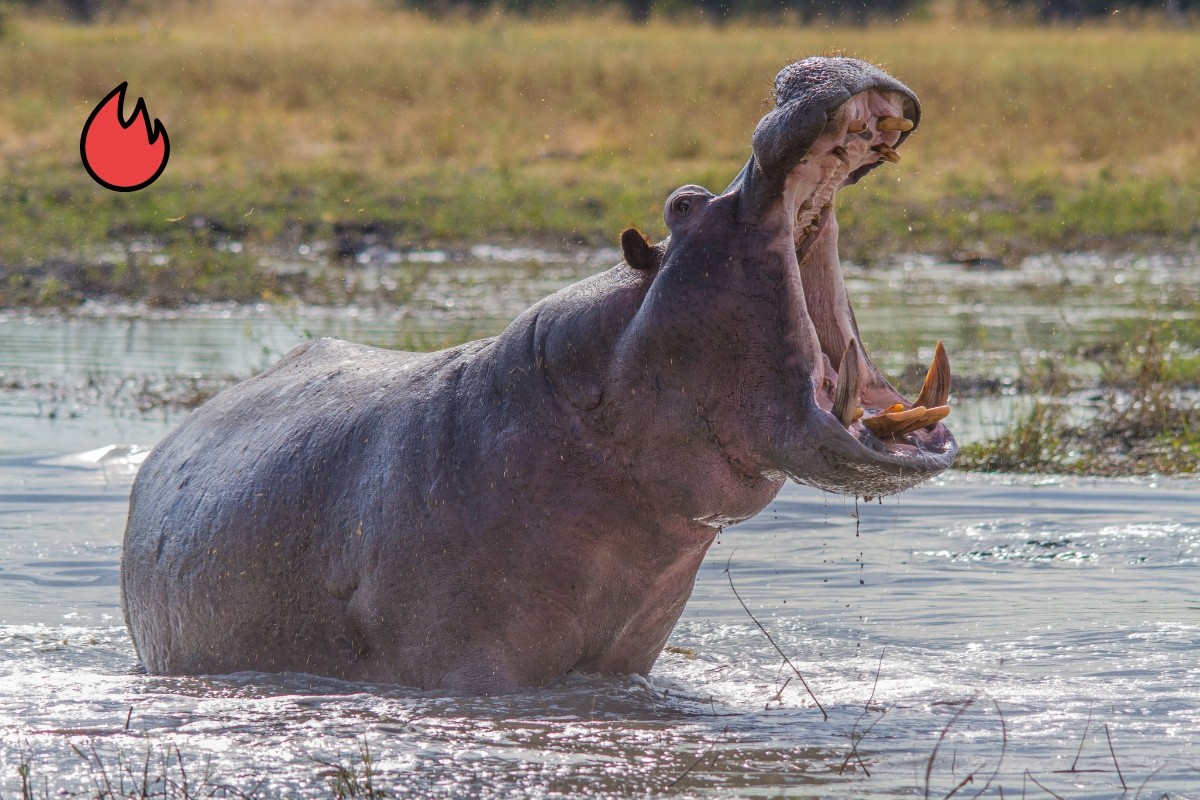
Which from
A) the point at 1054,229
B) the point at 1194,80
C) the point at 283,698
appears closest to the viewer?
the point at 283,698

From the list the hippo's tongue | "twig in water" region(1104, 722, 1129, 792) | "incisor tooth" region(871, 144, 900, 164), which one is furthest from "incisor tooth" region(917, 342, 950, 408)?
"twig in water" region(1104, 722, 1129, 792)

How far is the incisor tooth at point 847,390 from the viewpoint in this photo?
336 cm

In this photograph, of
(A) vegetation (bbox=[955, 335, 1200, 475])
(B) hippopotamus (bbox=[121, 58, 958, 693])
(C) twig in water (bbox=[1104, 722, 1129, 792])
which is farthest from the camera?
(A) vegetation (bbox=[955, 335, 1200, 475])

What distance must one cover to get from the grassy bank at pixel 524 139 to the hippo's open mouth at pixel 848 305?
10.7m

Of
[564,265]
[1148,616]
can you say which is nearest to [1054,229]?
[564,265]

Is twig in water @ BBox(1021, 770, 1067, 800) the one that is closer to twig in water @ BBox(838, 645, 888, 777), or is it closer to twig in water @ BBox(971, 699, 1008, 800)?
twig in water @ BBox(971, 699, 1008, 800)

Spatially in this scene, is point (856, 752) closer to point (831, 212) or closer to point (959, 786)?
point (959, 786)

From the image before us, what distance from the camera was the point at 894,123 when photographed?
342 centimetres

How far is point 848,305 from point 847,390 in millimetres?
370

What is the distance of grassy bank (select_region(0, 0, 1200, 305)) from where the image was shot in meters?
17.6

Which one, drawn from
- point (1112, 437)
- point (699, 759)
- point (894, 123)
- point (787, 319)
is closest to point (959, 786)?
point (699, 759)

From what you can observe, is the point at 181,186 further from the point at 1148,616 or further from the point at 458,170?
the point at 1148,616

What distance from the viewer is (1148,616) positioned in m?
5.39

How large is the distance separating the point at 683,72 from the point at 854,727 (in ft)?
77.9
